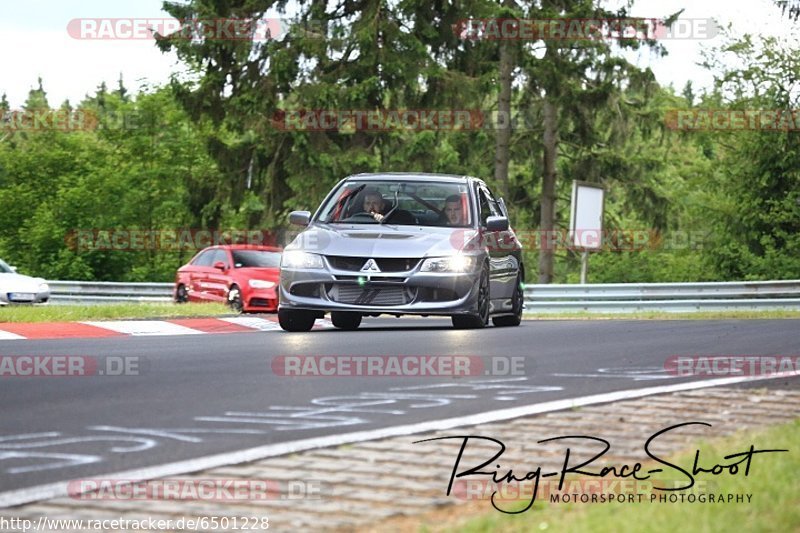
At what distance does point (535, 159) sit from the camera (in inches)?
1678

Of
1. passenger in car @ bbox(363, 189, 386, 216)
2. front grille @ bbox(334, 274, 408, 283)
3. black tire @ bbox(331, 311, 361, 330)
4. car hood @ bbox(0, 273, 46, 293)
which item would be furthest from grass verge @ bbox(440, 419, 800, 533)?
Result: car hood @ bbox(0, 273, 46, 293)

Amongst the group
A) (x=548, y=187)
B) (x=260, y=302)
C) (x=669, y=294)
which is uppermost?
(x=548, y=187)

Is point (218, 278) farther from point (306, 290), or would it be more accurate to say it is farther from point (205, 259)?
point (306, 290)

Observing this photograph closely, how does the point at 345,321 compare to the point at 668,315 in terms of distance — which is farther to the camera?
the point at 668,315

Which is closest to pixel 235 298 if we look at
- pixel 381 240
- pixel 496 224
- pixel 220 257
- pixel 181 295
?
pixel 220 257

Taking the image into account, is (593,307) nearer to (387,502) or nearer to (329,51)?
(329,51)

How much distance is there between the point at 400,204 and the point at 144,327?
130 inches

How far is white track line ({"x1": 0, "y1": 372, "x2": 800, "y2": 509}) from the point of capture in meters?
5.91

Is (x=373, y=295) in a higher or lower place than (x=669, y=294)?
higher

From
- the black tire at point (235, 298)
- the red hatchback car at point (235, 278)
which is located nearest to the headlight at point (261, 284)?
the red hatchback car at point (235, 278)

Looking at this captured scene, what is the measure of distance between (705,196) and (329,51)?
1262 cm

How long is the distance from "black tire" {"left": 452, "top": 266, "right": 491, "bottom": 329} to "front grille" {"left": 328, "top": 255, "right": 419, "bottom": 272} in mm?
1010

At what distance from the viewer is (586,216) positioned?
29.9 meters

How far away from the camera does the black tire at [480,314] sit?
1606 centimetres
